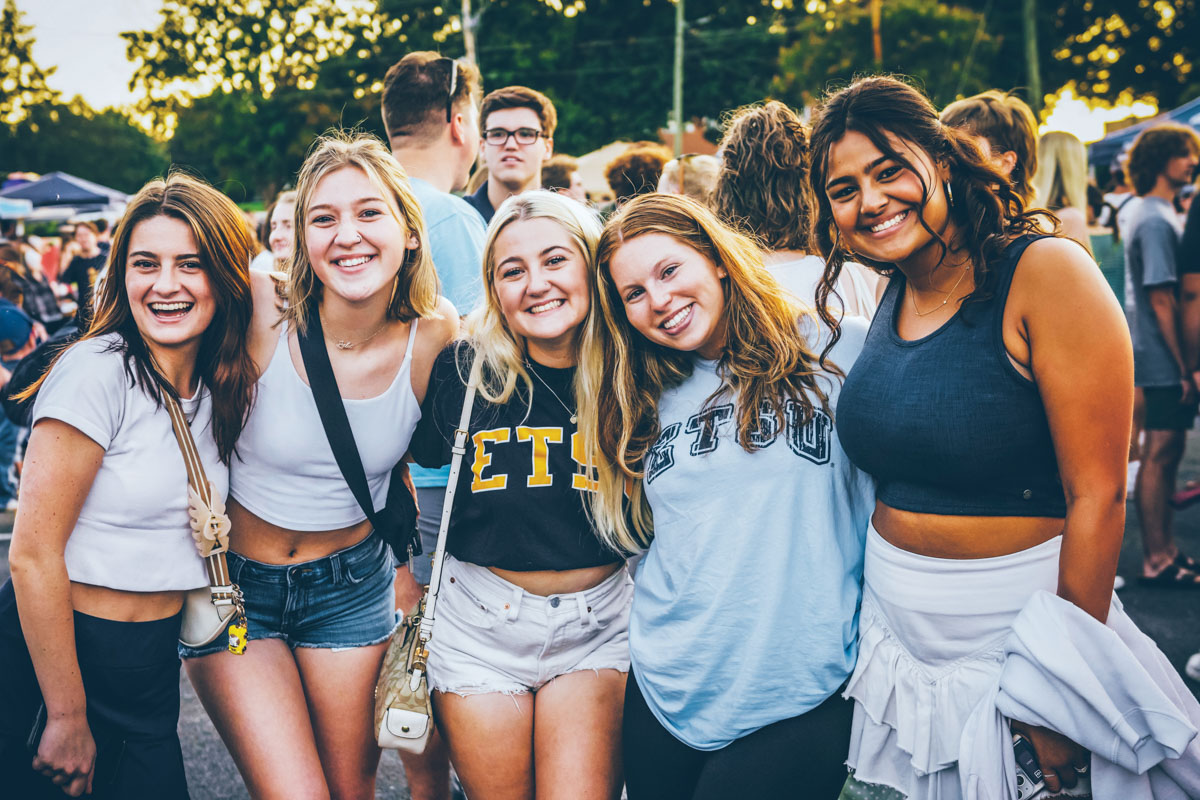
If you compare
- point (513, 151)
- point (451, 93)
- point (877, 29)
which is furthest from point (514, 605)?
point (877, 29)

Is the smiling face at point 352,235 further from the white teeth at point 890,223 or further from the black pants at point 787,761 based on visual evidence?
the black pants at point 787,761

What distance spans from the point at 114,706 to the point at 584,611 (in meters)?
1.30

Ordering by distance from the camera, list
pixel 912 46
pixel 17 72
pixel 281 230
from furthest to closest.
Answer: pixel 17 72 < pixel 912 46 < pixel 281 230

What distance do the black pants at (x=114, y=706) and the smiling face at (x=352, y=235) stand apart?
43.4 inches

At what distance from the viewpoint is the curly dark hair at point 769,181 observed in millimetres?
3314

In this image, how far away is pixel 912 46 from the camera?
758 inches

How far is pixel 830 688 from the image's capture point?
2.12 meters

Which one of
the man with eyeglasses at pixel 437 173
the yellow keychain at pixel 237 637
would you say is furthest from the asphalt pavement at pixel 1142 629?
the man with eyeglasses at pixel 437 173

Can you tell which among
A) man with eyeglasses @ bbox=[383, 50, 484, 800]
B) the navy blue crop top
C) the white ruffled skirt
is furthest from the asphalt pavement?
the navy blue crop top

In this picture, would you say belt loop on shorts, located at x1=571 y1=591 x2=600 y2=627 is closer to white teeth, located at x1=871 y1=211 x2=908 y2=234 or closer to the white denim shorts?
the white denim shorts

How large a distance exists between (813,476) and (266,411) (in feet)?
5.30

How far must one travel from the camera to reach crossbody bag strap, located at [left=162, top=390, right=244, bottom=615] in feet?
7.70

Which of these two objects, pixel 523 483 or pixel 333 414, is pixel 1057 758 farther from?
pixel 333 414

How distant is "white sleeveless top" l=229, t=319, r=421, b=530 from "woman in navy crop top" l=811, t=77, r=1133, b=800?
1.41 meters
